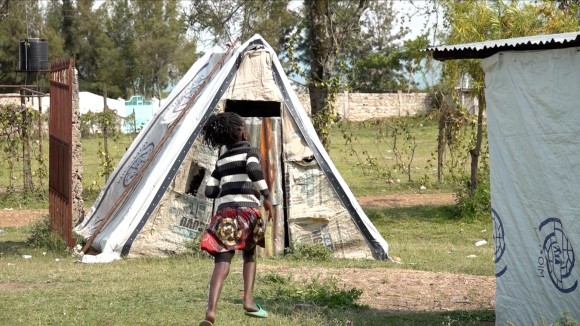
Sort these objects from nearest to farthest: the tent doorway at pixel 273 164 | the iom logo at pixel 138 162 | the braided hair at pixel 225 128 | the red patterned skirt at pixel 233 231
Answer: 1. the red patterned skirt at pixel 233 231
2. the braided hair at pixel 225 128
3. the tent doorway at pixel 273 164
4. the iom logo at pixel 138 162

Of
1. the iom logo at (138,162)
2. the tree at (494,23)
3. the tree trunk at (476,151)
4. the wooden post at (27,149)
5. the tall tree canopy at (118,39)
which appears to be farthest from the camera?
the tall tree canopy at (118,39)

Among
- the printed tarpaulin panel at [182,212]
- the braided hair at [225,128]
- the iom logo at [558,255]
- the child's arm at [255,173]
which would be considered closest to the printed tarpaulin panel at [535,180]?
the iom logo at [558,255]

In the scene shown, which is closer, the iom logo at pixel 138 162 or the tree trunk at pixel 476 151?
the iom logo at pixel 138 162

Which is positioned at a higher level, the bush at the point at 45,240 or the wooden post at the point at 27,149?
the wooden post at the point at 27,149

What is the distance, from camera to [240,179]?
5652mm

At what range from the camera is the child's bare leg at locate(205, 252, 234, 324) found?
5246 mm

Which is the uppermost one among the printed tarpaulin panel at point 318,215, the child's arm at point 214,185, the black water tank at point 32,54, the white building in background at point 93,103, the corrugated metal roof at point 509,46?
the black water tank at point 32,54

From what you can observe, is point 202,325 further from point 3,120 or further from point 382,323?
point 3,120

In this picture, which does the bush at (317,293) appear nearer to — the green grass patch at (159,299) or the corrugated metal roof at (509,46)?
the green grass patch at (159,299)

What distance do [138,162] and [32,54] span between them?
26.8ft

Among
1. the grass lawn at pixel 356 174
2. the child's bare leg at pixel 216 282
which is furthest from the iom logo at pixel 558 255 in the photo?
the grass lawn at pixel 356 174

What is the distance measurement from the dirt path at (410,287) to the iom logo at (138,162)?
2.50m

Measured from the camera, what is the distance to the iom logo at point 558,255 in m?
5.19

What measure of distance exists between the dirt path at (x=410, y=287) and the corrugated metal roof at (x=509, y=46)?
2048mm
